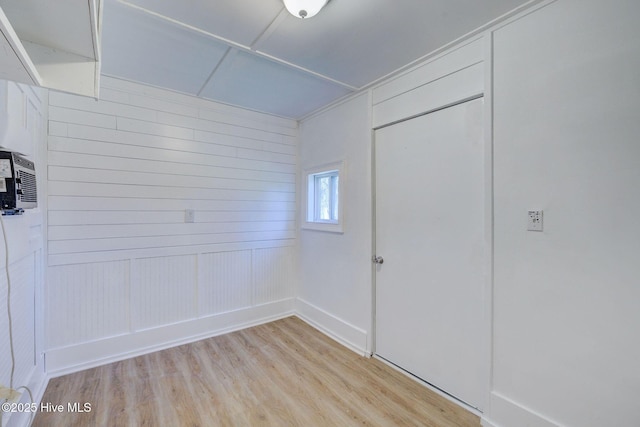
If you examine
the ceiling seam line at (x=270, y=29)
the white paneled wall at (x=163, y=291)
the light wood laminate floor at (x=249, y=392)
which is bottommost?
the light wood laminate floor at (x=249, y=392)

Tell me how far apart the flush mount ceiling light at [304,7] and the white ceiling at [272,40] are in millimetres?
101

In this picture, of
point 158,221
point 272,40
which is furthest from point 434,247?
point 158,221

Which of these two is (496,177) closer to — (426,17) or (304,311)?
(426,17)

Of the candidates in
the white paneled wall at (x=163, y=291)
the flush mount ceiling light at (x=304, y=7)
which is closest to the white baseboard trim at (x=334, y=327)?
the white paneled wall at (x=163, y=291)

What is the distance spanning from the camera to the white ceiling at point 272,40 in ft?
5.26

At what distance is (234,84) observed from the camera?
102 inches

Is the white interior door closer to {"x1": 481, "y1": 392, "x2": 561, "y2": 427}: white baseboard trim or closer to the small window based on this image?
{"x1": 481, "y1": 392, "x2": 561, "y2": 427}: white baseboard trim

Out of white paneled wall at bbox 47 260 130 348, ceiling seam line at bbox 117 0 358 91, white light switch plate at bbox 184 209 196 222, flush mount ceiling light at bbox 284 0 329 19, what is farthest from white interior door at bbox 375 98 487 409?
white paneled wall at bbox 47 260 130 348

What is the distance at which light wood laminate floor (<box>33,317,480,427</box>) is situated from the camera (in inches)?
71.1

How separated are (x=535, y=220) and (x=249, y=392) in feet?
7.38

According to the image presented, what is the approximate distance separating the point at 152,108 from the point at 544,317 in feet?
11.4

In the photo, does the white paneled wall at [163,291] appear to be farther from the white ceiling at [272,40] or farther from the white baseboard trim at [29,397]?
the white ceiling at [272,40]

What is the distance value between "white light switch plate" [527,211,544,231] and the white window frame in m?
1.61

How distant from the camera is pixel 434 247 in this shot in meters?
2.11
